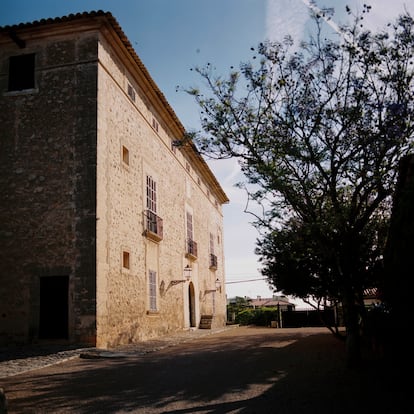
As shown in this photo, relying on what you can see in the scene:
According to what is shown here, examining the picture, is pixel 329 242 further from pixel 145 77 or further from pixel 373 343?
pixel 145 77

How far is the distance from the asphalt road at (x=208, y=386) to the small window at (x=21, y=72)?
7.14 metres

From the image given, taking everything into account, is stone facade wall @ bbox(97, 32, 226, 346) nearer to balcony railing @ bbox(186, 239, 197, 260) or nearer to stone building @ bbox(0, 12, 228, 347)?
stone building @ bbox(0, 12, 228, 347)

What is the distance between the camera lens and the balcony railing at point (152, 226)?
1416cm

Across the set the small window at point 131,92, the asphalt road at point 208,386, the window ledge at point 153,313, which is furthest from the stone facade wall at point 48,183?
the window ledge at point 153,313

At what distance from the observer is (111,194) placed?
38.3 ft

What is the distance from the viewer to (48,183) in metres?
11.1

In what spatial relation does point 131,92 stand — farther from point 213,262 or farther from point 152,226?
point 213,262

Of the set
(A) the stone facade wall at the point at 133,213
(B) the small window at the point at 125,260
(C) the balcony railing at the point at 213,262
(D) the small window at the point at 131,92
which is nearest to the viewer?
(A) the stone facade wall at the point at 133,213

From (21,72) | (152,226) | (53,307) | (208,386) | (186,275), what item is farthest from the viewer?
(186,275)

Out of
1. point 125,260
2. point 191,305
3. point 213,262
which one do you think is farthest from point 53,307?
point 213,262

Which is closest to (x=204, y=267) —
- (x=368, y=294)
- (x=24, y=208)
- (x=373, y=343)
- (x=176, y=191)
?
(x=176, y=191)

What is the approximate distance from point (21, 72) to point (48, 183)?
3198 mm

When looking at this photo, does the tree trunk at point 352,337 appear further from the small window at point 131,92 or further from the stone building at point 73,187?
the small window at point 131,92

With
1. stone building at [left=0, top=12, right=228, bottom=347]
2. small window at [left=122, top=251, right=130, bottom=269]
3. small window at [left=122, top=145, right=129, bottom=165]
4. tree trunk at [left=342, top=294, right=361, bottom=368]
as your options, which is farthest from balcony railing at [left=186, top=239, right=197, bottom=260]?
tree trunk at [left=342, top=294, right=361, bottom=368]
